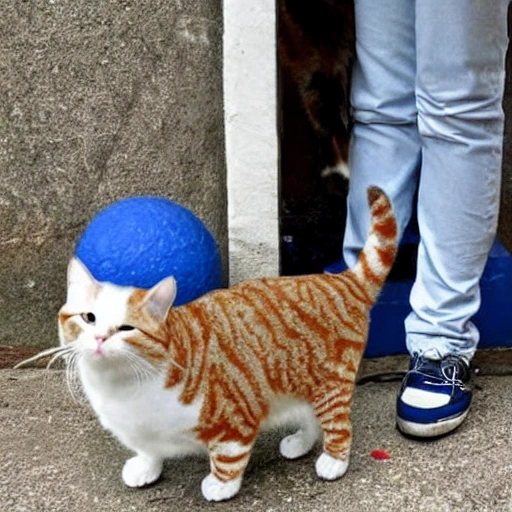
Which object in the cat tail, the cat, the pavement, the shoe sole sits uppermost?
the cat

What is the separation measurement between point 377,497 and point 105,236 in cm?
92

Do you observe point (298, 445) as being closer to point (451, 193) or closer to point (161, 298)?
point (161, 298)

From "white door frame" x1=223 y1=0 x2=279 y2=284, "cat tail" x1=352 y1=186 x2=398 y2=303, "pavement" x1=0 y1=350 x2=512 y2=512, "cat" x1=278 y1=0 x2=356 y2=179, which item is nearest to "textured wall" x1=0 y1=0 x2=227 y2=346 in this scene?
"white door frame" x1=223 y1=0 x2=279 y2=284

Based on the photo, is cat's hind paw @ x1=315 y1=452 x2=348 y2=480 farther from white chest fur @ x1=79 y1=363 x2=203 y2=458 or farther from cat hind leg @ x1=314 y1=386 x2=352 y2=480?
white chest fur @ x1=79 y1=363 x2=203 y2=458

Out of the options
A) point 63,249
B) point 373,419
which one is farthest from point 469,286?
point 63,249

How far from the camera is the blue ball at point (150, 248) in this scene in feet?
8.05

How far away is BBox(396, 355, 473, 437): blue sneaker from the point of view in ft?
8.75

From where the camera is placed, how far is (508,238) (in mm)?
3428

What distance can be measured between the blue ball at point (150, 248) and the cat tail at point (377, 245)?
0.40 m

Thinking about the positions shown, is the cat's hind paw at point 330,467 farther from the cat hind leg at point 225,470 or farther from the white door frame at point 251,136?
the white door frame at point 251,136

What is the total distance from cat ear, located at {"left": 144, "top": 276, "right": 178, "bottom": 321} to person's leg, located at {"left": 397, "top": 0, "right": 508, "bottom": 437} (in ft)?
2.60

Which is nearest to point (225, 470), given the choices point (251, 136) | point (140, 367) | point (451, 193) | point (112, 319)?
point (140, 367)

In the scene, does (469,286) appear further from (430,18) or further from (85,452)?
(85,452)

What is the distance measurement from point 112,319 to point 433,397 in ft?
3.19
